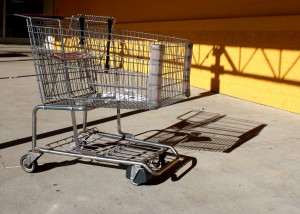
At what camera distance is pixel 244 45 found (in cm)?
830

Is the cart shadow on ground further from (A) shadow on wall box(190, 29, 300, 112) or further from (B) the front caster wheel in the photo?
(A) shadow on wall box(190, 29, 300, 112)

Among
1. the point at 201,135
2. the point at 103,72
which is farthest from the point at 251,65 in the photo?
the point at 103,72

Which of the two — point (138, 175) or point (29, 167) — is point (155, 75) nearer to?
point (138, 175)

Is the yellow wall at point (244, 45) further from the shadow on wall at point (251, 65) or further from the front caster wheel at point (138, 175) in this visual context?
the front caster wheel at point (138, 175)

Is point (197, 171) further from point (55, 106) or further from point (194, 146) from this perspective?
point (55, 106)

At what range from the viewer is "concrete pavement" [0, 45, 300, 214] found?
3406mm

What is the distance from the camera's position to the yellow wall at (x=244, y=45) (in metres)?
7.29

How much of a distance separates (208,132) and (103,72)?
2044mm

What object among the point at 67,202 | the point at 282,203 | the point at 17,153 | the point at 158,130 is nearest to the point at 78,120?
the point at 158,130

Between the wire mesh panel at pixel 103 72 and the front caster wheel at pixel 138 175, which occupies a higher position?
the wire mesh panel at pixel 103 72

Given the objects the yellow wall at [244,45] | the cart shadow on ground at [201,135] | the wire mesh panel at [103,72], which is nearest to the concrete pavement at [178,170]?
the cart shadow on ground at [201,135]

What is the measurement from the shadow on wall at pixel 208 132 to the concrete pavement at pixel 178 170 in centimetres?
1

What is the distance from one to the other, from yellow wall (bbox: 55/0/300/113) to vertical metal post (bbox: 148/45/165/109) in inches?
162

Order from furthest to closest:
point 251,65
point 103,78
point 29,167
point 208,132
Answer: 1. point 251,65
2. point 208,132
3. point 103,78
4. point 29,167
